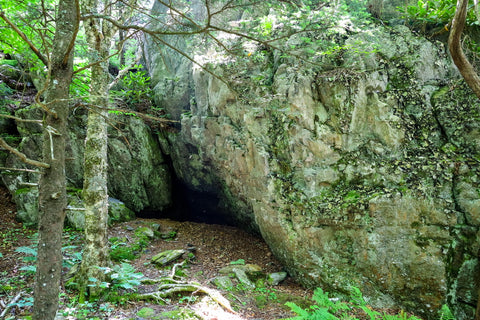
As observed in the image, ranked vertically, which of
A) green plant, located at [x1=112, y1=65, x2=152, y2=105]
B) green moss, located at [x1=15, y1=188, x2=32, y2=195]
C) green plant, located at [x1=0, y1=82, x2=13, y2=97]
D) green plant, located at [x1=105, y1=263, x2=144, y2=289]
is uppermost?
green plant, located at [x1=112, y1=65, x2=152, y2=105]

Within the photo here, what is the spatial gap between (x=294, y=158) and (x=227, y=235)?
4683 millimetres

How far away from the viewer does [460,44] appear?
4.12 m

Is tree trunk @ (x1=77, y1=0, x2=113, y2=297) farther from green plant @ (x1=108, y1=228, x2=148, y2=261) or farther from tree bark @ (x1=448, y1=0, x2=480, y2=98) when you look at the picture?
tree bark @ (x1=448, y1=0, x2=480, y2=98)

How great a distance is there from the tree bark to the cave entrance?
914 centimetres

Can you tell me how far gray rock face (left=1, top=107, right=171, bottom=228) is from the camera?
28.7 ft

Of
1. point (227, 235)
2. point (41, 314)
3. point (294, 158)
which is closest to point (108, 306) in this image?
point (41, 314)

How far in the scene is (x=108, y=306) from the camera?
4406mm

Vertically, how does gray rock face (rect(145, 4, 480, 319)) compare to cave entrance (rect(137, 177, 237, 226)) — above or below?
above

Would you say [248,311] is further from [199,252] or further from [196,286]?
[199,252]

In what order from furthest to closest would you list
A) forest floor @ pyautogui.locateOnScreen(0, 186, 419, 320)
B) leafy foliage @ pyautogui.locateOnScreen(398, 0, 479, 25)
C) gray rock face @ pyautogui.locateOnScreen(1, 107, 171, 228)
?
gray rock face @ pyautogui.locateOnScreen(1, 107, 171, 228), leafy foliage @ pyautogui.locateOnScreen(398, 0, 479, 25), forest floor @ pyautogui.locateOnScreen(0, 186, 419, 320)

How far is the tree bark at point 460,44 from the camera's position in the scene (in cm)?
379

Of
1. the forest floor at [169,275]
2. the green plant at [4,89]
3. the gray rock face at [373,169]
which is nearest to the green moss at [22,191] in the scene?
the forest floor at [169,275]

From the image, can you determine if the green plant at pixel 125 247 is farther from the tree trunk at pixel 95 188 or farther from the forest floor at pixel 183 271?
the tree trunk at pixel 95 188

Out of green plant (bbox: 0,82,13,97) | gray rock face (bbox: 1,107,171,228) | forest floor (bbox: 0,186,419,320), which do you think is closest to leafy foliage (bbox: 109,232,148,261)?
forest floor (bbox: 0,186,419,320)
